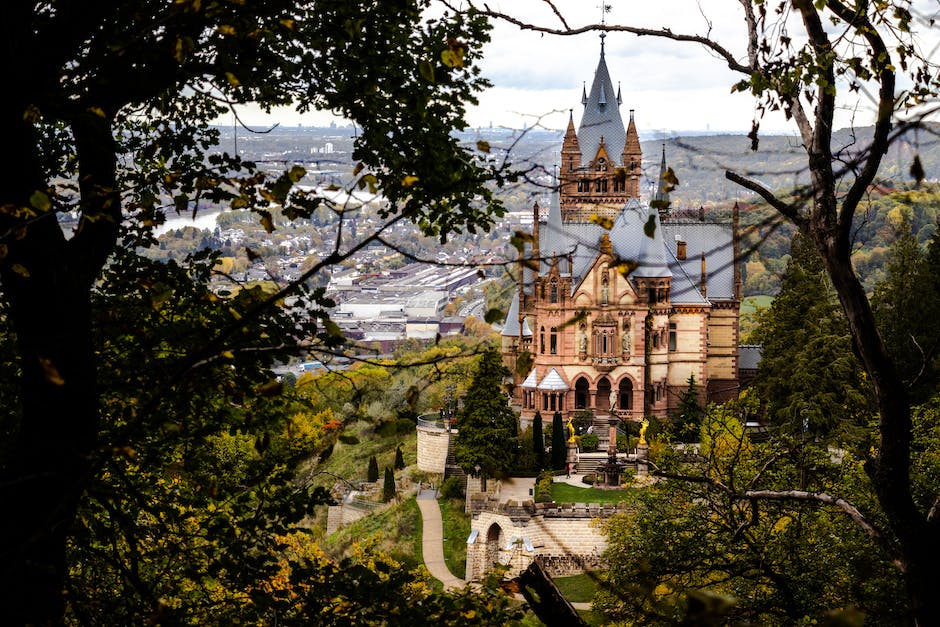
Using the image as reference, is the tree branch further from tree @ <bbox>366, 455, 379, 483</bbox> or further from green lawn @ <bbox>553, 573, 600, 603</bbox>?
tree @ <bbox>366, 455, 379, 483</bbox>

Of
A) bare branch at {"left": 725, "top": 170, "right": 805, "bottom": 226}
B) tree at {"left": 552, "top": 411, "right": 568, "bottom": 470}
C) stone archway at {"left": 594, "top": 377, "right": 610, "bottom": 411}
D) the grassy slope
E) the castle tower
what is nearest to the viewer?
bare branch at {"left": 725, "top": 170, "right": 805, "bottom": 226}

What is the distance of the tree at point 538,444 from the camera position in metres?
45.1

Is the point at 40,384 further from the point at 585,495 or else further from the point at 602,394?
the point at 602,394

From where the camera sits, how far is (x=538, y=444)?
4559 centimetres

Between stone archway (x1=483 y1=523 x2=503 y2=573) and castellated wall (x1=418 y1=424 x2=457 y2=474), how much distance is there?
10.2m

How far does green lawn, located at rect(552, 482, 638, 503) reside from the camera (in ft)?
135

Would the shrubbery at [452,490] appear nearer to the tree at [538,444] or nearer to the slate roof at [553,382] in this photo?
the tree at [538,444]

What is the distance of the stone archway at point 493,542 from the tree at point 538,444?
514cm

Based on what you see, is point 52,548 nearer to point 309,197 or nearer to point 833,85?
point 309,197

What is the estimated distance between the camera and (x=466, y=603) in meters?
8.00

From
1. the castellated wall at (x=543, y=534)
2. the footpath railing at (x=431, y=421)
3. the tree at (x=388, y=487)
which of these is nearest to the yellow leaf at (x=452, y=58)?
the castellated wall at (x=543, y=534)

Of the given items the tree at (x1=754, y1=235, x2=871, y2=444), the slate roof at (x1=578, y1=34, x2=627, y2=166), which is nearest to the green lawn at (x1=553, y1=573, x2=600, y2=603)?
the tree at (x1=754, y1=235, x2=871, y2=444)

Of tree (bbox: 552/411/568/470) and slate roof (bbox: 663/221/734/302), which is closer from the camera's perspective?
tree (bbox: 552/411/568/470)

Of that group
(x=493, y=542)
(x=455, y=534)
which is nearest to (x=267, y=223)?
(x=493, y=542)
